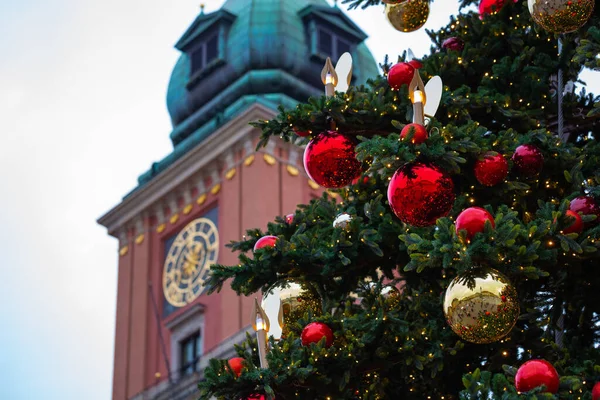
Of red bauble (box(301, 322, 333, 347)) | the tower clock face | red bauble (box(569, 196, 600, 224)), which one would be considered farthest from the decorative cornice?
red bauble (box(569, 196, 600, 224))

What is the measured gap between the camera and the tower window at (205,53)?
36.0 meters

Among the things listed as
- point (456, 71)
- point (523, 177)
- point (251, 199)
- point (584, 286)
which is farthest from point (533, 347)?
point (251, 199)

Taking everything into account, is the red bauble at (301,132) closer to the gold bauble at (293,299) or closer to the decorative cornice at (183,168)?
the gold bauble at (293,299)

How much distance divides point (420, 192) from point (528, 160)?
1.37 m

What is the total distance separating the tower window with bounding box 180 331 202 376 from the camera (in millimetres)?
30344

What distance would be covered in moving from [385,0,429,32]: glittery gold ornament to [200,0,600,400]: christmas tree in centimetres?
32

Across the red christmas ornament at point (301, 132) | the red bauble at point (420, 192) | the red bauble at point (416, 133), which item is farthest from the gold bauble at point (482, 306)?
the red christmas ornament at point (301, 132)

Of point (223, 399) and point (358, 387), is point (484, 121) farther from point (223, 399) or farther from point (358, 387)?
point (223, 399)

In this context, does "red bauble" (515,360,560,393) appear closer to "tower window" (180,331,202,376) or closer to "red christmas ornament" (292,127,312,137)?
"red christmas ornament" (292,127,312,137)

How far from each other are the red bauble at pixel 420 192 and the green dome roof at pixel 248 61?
2788 centimetres

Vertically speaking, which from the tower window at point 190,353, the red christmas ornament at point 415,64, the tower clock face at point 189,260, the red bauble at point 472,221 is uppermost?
the tower clock face at point 189,260

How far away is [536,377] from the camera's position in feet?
19.0

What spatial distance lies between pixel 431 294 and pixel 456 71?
4.97ft

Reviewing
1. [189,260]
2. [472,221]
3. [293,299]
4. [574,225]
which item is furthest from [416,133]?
[189,260]
